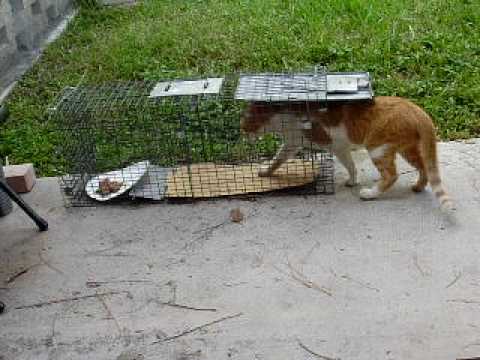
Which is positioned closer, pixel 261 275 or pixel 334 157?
pixel 261 275

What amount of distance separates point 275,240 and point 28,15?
3902 millimetres

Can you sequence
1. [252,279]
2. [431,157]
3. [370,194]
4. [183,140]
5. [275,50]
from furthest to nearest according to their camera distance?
[275,50], [183,140], [370,194], [431,157], [252,279]

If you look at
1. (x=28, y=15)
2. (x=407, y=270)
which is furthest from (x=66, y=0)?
(x=407, y=270)

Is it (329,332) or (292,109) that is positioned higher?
(292,109)

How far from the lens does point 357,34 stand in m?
5.43

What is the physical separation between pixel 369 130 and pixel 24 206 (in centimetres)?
159

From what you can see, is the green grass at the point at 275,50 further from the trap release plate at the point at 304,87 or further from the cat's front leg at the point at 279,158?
the cat's front leg at the point at 279,158

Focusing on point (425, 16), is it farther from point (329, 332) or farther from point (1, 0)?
point (329, 332)

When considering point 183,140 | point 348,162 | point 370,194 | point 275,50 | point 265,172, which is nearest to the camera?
point 370,194

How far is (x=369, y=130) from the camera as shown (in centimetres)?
328

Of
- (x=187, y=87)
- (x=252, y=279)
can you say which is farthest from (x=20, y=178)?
(x=252, y=279)

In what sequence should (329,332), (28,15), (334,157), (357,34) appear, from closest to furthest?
(329,332) < (334,157) < (357,34) < (28,15)

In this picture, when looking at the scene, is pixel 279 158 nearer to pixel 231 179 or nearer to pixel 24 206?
pixel 231 179

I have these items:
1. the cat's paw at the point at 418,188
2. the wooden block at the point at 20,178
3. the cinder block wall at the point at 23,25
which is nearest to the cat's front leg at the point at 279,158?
the cat's paw at the point at 418,188
